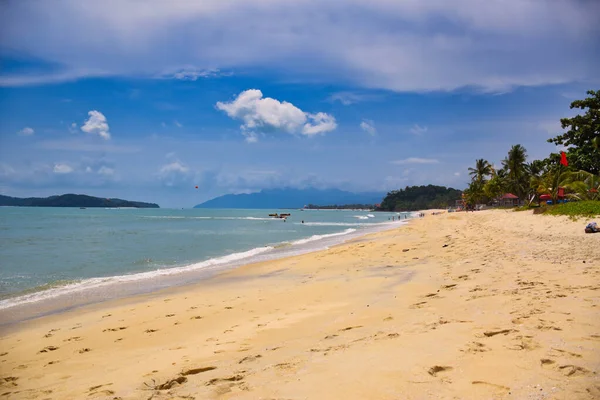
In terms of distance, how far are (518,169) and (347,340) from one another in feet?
229

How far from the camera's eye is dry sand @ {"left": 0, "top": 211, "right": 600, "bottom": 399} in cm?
378

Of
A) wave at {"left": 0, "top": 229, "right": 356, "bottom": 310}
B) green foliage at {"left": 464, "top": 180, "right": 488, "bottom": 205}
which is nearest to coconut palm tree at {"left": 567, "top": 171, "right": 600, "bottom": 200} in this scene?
wave at {"left": 0, "top": 229, "right": 356, "bottom": 310}

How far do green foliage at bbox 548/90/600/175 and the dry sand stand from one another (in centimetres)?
3768

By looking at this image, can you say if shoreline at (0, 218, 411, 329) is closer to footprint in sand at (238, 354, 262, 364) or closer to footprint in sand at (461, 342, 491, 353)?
footprint in sand at (238, 354, 262, 364)

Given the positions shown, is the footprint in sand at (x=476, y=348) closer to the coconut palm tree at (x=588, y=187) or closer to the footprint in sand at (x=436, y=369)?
the footprint in sand at (x=436, y=369)

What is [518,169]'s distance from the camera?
6494 cm

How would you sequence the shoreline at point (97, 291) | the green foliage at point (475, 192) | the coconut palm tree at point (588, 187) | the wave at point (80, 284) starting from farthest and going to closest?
the green foliage at point (475, 192) → the coconut palm tree at point (588, 187) → the wave at point (80, 284) → the shoreline at point (97, 291)

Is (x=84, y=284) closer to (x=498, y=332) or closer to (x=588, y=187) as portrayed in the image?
(x=498, y=332)

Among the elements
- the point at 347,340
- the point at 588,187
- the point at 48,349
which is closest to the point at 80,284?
the point at 48,349

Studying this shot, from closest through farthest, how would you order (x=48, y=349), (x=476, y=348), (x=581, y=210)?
(x=476, y=348) < (x=48, y=349) < (x=581, y=210)

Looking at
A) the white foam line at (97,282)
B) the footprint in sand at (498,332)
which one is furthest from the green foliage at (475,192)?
the footprint in sand at (498,332)

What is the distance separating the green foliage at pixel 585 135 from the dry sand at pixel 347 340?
124 ft

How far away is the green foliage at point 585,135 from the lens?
136 feet

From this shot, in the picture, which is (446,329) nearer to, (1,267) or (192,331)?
(192,331)
